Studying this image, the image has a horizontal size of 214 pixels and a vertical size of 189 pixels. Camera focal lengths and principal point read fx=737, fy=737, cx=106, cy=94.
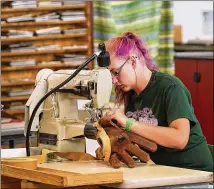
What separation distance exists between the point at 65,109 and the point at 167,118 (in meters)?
0.49

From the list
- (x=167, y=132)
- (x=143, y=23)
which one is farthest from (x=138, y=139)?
(x=143, y=23)

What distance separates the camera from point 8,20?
7.22 meters

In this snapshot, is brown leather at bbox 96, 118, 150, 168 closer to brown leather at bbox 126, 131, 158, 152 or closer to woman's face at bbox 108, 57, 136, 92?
brown leather at bbox 126, 131, 158, 152

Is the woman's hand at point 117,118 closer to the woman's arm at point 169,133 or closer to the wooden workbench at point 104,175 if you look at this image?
the woman's arm at point 169,133

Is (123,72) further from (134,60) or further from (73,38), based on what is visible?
(73,38)

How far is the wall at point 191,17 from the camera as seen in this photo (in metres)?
9.85

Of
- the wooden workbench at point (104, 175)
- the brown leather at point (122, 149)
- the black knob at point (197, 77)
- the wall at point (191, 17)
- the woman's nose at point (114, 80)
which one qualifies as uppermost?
the wall at point (191, 17)

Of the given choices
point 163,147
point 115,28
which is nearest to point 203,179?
point 163,147

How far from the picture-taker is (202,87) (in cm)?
737

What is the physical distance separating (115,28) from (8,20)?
41.4 inches

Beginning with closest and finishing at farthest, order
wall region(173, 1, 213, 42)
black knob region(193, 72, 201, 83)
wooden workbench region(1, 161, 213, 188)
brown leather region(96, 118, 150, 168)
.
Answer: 1. wooden workbench region(1, 161, 213, 188)
2. brown leather region(96, 118, 150, 168)
3. black knob region(193, 72, 201, 83)
4. wall region(173, 1, 213, 42)

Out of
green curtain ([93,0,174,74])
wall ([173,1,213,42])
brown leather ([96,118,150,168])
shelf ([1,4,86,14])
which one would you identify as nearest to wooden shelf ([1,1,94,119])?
shelf ([1,4,86,14])

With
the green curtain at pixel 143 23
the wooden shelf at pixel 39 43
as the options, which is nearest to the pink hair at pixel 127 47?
the green curtain at pixel 143 23

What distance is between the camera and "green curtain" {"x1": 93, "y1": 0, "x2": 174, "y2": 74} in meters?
7.12
